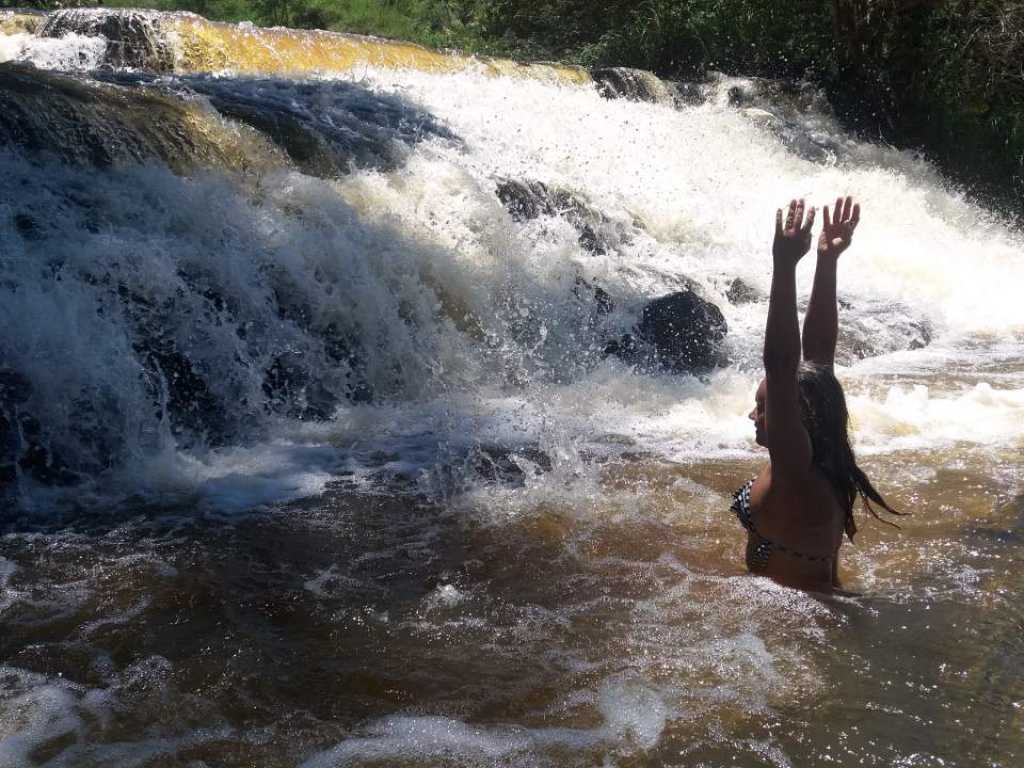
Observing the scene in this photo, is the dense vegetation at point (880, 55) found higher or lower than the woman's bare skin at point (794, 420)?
higher

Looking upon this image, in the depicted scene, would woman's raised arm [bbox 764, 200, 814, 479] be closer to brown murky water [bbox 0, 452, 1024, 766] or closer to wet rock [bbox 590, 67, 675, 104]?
brown murky water [bbox 0, 452, 1024, 766]

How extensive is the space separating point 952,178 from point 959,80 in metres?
1.56

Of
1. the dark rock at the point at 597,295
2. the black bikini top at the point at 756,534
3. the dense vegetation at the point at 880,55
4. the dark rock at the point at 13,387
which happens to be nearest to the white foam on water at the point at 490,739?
the black bikini top at the point at 756,534

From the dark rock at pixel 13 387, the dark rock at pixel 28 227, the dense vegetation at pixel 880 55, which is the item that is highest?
the dense vegetation at pixel 880 55

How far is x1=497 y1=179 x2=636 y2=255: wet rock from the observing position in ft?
28.3

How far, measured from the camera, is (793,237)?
8.22ft

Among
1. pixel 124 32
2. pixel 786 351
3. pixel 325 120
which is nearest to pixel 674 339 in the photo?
pixel 325 120

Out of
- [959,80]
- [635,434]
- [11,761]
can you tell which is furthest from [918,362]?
[959,80]

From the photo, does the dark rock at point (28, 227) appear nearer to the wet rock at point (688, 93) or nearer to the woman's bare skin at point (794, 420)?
the woman's bare skin at point (794, 420)

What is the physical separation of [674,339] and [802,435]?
4.81 meters

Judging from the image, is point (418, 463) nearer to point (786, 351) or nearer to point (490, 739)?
point (490, 739)

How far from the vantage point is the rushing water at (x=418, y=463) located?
2.76 metres

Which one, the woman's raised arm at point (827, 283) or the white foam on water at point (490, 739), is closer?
the white foam on water at point (490, 739)

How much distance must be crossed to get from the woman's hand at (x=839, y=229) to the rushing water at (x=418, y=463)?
103cm
